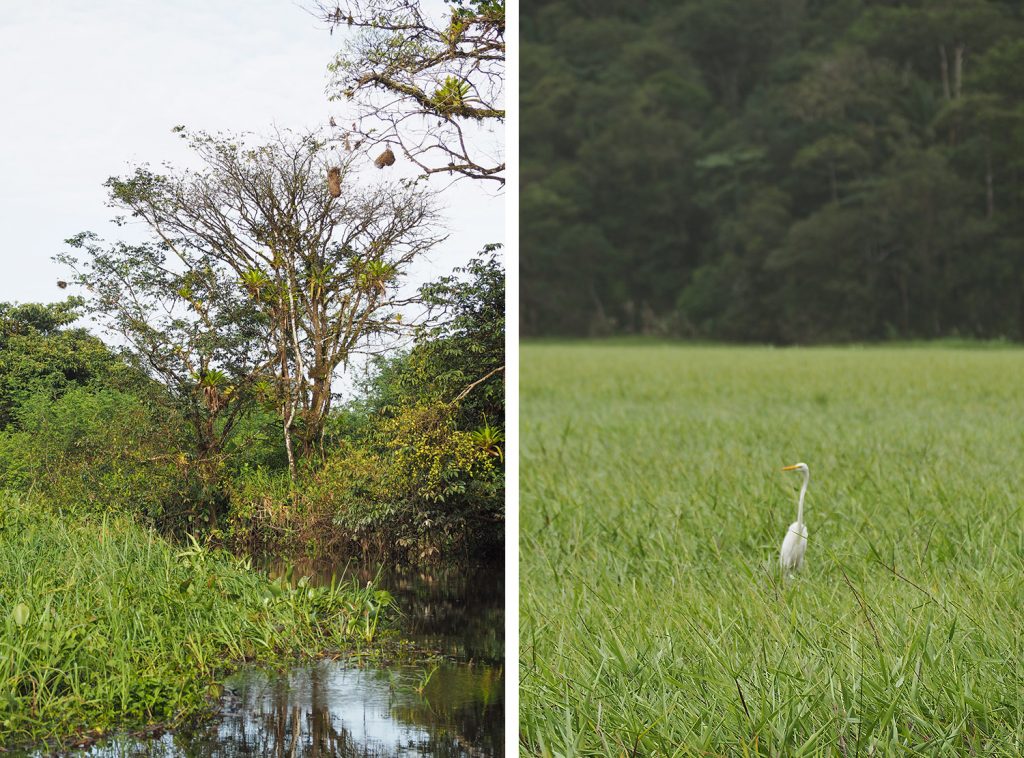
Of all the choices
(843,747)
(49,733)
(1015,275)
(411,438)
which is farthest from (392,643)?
(1015,275)

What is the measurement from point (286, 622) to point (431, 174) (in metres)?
0.89

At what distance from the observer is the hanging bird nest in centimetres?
194

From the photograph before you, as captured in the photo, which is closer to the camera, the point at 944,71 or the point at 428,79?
the point at 428,79

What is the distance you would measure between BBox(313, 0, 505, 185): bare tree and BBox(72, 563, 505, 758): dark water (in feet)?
2.65

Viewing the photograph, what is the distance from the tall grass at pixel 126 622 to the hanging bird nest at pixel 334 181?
2.36 ft

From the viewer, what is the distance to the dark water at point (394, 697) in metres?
1.72

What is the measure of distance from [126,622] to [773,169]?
2210 centimetres

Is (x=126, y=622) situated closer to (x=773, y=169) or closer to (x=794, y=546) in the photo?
(x=794, y=546)

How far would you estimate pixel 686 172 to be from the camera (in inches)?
909

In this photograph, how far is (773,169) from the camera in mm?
22297

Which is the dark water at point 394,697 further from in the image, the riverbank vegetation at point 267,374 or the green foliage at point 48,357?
the green foliage at point 48,357

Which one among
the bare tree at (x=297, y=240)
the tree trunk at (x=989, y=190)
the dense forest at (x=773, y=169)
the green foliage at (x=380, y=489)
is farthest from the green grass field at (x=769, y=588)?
the tree trunk at (x=989, y=190)

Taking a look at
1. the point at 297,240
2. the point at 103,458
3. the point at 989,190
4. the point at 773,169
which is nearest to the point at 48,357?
the point at 103,458

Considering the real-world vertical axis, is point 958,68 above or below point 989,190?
above
